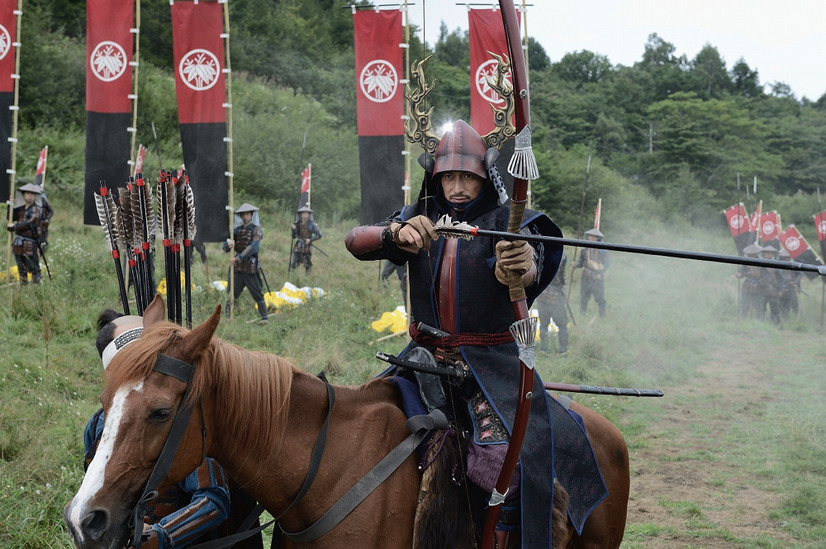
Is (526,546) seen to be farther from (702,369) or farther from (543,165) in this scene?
(543,165)

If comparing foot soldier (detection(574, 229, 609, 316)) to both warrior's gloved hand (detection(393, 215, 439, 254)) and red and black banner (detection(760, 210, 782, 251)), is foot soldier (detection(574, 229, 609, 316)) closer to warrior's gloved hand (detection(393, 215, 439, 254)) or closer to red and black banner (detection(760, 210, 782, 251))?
red and black banner (detection(760, 210, 782, 251))

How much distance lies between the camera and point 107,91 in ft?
39.2

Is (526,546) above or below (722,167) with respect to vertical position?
below

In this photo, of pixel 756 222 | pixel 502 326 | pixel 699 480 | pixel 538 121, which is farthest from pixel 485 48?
pixel 538 121

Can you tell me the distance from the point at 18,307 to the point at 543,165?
680 inches

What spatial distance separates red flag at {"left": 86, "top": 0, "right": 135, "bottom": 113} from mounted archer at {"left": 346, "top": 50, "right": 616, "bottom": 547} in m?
10.0

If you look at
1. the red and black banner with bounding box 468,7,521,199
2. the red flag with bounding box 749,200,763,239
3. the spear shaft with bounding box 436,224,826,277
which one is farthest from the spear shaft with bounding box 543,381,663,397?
the red flag with bounding box 749,200,763,239

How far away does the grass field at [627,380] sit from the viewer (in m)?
5.98

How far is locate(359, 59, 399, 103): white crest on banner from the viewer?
11438 mm

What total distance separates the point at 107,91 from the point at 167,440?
1085 cm

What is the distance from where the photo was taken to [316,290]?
1437cm

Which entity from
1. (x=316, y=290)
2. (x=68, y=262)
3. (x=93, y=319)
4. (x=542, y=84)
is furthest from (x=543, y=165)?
(x=93, y=319)

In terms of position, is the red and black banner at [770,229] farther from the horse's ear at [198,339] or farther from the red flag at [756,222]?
the horse's ear at [198,339]

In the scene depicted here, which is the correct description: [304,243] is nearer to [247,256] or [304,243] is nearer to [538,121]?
[247,256]
